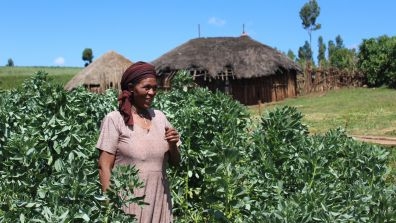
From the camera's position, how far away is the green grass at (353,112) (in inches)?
502

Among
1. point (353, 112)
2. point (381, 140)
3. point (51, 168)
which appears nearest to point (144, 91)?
point (51, 168)

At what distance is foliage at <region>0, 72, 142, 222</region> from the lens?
234cm

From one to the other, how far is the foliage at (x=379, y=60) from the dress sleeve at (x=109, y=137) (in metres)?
23.8

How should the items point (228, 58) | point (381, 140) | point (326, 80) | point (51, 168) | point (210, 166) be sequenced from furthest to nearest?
1. point (326, 80)
2. point (228, 58)
3. point (381, 140)
4. point (51, 168)
5. point (210, 166)

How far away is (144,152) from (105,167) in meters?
0.20

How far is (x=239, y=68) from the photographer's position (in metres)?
24.2

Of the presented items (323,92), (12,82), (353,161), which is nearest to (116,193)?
(353,161)

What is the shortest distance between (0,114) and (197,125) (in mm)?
1524

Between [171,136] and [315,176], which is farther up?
[171,136]

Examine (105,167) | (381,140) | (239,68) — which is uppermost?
(239,68)

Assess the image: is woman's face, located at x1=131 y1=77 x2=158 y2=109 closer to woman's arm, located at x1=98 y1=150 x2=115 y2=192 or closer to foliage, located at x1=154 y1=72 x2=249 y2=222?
woman's arm, located at x1=98 y1=150 x2=115 y2=192

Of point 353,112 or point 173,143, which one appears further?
point 353,112

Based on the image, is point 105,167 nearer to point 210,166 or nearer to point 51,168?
point 210,166

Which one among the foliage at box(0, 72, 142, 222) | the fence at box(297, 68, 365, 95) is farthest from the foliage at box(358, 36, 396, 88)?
the foliage at box(0, 72, 142, 222)
